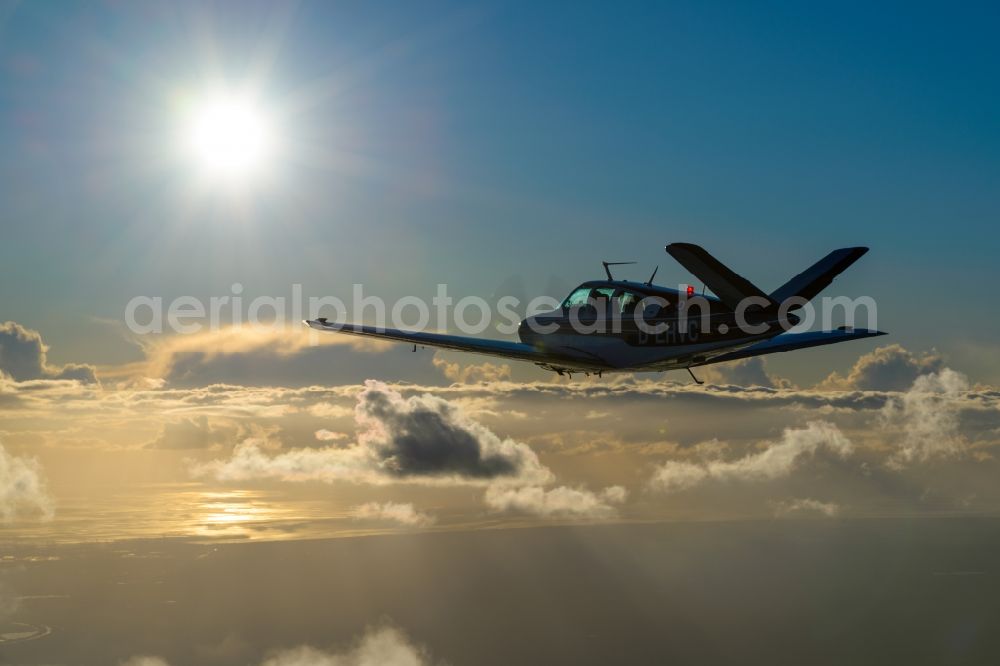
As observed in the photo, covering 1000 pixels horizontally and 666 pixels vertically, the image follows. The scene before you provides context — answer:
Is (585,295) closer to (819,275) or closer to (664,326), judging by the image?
(664,326)

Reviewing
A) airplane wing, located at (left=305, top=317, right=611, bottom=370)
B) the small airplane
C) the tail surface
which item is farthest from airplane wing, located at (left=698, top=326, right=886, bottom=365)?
airplane wing, located at (left=305, top=317, right=611, bottom=370)

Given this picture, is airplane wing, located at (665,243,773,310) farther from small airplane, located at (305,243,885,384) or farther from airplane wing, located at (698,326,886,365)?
airplane wing, located at (698,326,886,365)

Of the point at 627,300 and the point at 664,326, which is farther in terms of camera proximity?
the point at 627,300

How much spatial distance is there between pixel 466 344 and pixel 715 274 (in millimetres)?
12041

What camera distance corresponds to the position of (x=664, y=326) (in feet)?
93.3

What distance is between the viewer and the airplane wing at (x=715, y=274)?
2255cm

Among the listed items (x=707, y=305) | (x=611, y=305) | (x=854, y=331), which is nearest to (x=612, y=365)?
(x=611, y=305)

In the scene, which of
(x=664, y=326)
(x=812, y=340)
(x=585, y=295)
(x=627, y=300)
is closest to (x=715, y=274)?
(x=664, y=326)

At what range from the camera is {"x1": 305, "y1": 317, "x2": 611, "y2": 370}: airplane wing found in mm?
31844

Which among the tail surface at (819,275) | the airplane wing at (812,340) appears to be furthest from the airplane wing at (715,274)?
the airplane wing at (812,340)

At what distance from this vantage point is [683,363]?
2944cm

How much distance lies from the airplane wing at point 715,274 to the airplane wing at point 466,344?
8.16 metres

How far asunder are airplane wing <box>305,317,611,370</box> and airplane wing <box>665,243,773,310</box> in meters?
8.16

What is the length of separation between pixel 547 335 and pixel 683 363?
6.53 m
